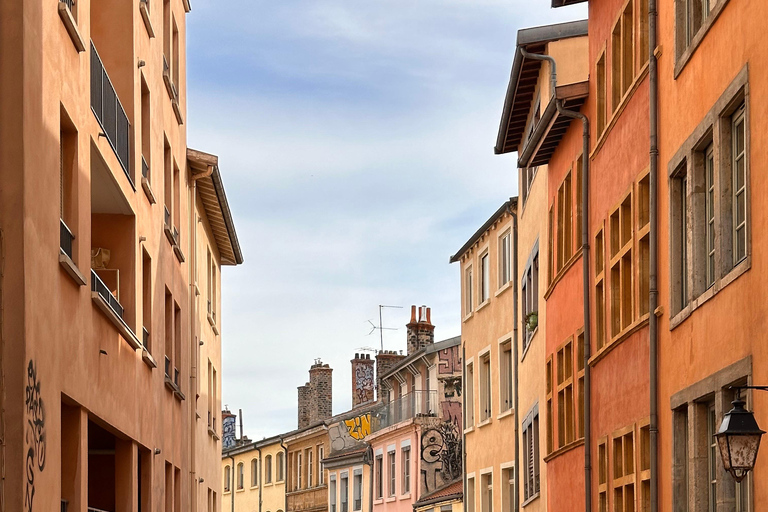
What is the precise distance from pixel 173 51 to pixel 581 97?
377 inches

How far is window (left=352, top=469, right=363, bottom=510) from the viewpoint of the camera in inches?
2338

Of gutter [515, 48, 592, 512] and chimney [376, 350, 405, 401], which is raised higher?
chimney [376, 350, 405, 401]

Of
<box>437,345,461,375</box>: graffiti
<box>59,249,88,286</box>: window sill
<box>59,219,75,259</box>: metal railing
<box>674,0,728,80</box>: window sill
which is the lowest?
<box>59,249,88,286</box>: window sill

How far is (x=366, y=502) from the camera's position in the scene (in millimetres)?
58500

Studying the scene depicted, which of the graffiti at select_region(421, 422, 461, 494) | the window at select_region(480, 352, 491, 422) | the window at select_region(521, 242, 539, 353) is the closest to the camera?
the window at select_region(521, 242, 539, 353)

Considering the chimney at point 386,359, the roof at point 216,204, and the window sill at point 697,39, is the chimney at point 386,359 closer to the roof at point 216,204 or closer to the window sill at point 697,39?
the roof at point 216,204

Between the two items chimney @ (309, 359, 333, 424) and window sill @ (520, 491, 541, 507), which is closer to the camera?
window sill @ (520, 491, 541, 507)

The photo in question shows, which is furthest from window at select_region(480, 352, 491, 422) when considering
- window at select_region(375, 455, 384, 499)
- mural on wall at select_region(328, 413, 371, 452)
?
mural on wall at select_region(328, 413, 371, 452)

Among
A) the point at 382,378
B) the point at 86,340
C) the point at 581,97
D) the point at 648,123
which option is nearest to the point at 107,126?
the point at 86,340

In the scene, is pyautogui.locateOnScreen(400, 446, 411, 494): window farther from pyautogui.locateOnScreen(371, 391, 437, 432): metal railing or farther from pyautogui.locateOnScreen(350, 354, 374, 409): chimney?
pyautogui.locateOnScreen(350, 354, 374, 409): chimney

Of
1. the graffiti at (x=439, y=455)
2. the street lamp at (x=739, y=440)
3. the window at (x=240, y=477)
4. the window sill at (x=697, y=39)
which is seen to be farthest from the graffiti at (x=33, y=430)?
the window at (x=240, y=477)

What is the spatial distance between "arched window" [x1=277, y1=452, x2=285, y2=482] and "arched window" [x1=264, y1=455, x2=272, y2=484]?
37.1 inches

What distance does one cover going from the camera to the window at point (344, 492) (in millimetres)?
61031

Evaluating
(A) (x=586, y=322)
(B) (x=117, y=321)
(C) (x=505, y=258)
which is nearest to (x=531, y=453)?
(C) (x=505, y=258)
